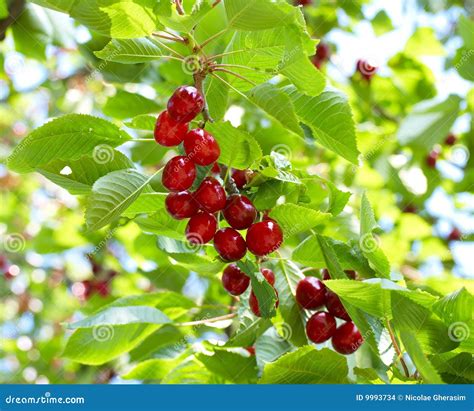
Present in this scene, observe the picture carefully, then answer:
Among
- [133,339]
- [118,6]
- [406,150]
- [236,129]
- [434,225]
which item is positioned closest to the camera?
[118,6]

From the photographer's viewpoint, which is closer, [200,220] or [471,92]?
[200,220]

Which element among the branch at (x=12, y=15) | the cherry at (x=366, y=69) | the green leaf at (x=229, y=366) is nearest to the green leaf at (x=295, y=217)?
the green leaf at (x=229, y=366)

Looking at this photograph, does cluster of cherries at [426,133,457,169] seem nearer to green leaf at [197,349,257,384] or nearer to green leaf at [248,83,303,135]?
green leaf at [197,349,257,384]

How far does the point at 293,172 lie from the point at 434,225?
9.34 feet

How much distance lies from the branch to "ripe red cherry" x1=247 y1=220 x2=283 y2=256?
1290 millimetres

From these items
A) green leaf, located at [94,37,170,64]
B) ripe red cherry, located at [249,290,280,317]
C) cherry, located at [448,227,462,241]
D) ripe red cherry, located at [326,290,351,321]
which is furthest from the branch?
cherry, located at [448,227,462,241]

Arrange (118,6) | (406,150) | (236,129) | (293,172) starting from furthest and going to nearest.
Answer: (406,150), (293,172), (236,129), (118,6)

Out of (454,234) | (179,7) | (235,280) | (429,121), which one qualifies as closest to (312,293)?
(235,280)

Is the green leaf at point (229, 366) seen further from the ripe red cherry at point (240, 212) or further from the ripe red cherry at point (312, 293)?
the ripe red cherry at point (240, 212)

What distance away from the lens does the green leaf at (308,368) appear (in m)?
1.38

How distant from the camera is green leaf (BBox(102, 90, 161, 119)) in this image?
1.93 meters

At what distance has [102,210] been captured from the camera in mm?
1309

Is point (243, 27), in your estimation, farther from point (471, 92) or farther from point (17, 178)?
point (17, 178)

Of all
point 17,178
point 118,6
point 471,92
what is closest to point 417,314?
point 118,6
